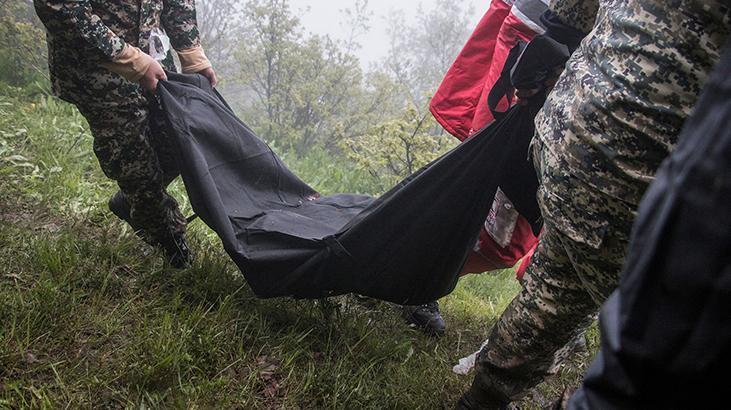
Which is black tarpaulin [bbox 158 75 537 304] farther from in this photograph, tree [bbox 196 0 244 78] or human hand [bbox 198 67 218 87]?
tree [bbox 196 0 244 78]

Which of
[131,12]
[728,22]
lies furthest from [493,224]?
[131,12]

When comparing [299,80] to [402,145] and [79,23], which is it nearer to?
[402,145]

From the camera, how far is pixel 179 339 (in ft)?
5.61

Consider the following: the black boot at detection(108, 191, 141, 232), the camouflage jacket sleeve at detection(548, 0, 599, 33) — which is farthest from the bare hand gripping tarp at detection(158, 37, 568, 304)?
the black boot at detection(108, 191, 141, 232)

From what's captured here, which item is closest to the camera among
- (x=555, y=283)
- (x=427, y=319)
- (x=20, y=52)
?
(x=555, y=283)

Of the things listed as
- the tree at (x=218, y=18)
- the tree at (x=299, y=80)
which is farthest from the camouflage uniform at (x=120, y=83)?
the tree at (x=218, y=18)

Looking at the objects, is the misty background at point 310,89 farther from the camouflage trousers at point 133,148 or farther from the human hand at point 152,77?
the human hand at point 152,77

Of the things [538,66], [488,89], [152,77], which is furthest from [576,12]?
[152,77]

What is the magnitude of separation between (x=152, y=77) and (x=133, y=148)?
40 centimetres

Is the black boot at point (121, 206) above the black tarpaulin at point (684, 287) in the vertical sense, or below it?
below

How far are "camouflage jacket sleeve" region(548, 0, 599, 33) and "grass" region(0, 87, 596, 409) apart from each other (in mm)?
1640

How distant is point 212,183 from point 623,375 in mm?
1771

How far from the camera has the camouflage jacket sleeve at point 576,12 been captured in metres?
1.69

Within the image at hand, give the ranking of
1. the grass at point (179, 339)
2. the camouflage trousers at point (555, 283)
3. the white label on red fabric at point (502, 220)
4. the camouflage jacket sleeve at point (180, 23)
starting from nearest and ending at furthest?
the camouflage trousers at point (555, 283) → the grass at point (179, 339) → the white label on red fabric at point (502, 220) → the camouflage jacket sleeve at point (180, 23)
